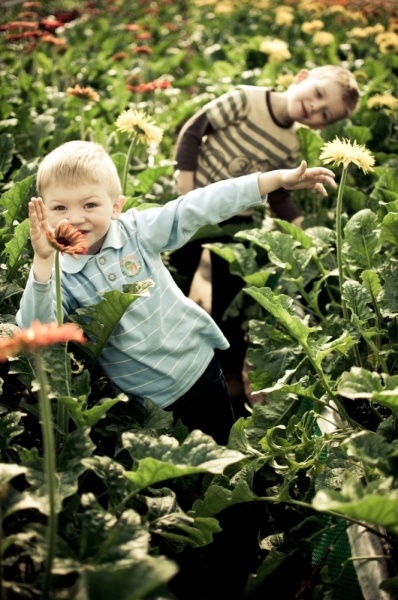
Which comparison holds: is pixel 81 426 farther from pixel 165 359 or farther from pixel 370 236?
pixel 370 236

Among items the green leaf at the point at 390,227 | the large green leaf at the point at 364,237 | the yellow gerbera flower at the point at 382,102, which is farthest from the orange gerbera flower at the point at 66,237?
the yellow gerbera flower at the point at 382,102

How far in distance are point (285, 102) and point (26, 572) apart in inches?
94.1

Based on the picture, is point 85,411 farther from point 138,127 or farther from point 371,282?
point 138,127

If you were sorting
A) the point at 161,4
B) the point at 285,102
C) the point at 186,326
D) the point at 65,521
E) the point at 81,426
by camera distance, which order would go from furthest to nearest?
the point at 161,4, the point at 285,102, the point at 186,326, the point at 81,426, the point at 65,521

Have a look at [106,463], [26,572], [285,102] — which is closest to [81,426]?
[106,463]

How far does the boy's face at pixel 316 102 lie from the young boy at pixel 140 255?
46.9 inches

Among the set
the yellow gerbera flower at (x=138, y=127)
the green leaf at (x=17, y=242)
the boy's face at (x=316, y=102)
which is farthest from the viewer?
the boy's face at (x=316, y=102)

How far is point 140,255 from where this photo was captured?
2.14 m

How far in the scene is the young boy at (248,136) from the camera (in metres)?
3.24

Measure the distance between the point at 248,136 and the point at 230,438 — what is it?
1773 mm

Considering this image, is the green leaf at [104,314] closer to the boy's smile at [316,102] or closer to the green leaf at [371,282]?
the green leaf at [371,282]

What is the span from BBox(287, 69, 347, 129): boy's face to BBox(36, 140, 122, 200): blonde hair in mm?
1410

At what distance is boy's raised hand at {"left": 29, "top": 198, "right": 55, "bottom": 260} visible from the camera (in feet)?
5.54

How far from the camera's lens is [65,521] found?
1574mm
